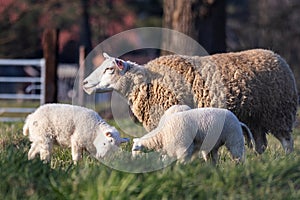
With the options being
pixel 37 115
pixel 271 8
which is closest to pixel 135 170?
pixel 37 115

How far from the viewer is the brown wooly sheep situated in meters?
8.34

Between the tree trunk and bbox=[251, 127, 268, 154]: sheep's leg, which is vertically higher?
the tree trunk

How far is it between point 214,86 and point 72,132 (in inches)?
74.7

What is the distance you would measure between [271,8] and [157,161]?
23.4 metres

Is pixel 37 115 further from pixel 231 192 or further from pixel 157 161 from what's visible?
pixel 231 192

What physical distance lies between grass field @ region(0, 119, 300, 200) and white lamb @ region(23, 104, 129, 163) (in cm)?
97

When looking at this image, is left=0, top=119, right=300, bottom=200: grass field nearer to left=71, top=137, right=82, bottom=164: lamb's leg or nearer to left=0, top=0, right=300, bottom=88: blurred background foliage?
left=71, top=137, right=82, bottom=164: lamb's leg

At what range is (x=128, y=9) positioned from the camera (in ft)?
109

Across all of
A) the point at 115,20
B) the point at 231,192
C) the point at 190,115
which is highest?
the point at 115,20

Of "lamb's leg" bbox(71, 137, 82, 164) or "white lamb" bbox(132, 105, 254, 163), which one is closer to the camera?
"white lamb" bbox(132, 105, 254, 163)

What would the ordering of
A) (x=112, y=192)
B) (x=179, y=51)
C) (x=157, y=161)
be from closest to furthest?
(x=112, y=192), (x=157, y=161), (x=179, y=51)

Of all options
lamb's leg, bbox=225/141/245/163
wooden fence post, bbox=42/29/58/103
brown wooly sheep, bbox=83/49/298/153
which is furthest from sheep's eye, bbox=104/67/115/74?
wooden fence post, bbox=42/29/58/103

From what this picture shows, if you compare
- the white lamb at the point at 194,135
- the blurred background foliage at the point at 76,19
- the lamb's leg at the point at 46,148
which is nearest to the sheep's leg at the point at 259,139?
the white lamb at the point at 194,135

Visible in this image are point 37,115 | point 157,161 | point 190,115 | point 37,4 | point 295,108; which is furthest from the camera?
point 37,4
